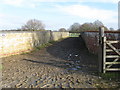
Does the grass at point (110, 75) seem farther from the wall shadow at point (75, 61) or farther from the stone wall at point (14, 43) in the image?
the stone wall at point (14, 43)

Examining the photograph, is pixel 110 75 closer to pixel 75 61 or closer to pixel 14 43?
pixel 75 61

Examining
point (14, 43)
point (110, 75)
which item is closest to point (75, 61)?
point (110, 75)

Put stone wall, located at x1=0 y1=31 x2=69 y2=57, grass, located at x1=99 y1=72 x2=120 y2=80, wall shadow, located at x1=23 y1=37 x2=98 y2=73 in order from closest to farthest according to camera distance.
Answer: grass, located at x1=99 y1=72 x2=120 y2=80
wall shadow, located at x1=23 y1=37 x2=98 y2=73
stone wall, located at x1=0 y1=31 x2=69 y2=57

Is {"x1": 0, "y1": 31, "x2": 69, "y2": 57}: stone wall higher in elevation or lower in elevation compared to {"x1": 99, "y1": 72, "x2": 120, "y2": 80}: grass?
higher

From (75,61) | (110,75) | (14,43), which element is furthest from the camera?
(14,43)

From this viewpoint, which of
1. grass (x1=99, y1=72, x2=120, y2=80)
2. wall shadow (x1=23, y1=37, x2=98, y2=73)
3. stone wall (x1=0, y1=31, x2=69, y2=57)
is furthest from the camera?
stone wall (x1=0, y1=31, x2=69, y2=57)

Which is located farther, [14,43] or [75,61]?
[14,43]

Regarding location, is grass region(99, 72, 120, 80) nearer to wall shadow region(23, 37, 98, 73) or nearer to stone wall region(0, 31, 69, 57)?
wall shadow region(23, 37, 98, 73)

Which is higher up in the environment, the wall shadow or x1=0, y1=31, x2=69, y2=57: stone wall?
x1=0, y1=31, x2=69, y2=57: stone wall

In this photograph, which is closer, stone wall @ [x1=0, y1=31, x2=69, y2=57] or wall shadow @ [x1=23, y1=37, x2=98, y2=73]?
wall shadow @ [x1=23, y1=37, x2=98, y2=73]

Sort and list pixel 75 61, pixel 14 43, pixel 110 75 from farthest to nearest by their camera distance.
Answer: pixel 14 43 → pixel 75 61 → pixel 110 75

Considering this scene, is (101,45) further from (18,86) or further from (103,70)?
(18,86)

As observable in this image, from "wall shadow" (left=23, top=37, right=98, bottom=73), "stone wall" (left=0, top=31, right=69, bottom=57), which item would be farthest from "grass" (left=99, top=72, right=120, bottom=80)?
"stone wall" (left=0, top=31, right=69, bottom=57)

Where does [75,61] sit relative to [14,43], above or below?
below
